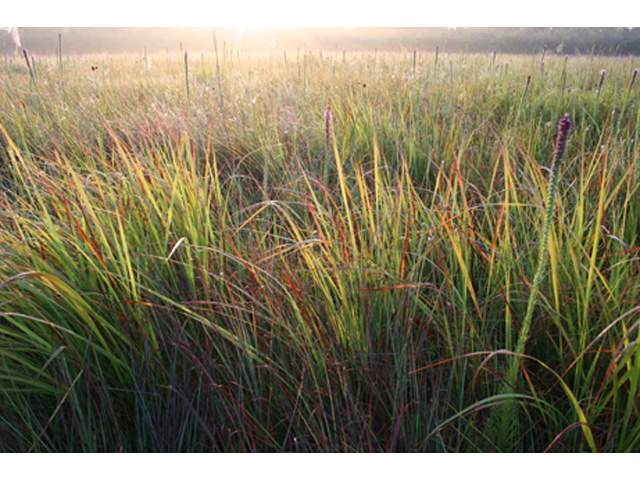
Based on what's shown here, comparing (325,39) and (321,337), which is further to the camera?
(325,39)

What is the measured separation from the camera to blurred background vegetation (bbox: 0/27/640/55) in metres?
3.27

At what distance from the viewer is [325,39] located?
5.93 meters

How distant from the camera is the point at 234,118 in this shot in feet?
8.21

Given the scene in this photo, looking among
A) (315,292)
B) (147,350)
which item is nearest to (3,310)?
(147,350)

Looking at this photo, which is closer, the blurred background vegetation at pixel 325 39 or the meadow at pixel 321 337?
the meadow at pixel 321 337

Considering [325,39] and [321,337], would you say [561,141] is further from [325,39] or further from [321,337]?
[325,39]

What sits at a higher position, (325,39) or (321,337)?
(325,39)

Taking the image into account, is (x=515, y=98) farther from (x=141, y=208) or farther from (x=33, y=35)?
(x=33, y=35)

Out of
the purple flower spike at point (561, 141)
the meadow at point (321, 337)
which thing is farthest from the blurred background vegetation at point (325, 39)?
the purple flower spike at point (561, 141)

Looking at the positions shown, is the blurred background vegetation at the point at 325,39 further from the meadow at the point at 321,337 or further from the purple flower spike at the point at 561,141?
the purple flower spike at the point at 561,141

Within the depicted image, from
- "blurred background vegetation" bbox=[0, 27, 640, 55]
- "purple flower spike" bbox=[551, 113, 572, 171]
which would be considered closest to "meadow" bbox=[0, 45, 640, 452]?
"purple flower spike" bbox=[551, 113, 572, 171]

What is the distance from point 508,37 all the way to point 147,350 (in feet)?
21.4

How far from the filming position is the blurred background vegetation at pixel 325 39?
10.7 feet

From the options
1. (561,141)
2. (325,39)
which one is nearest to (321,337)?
(561,141)
